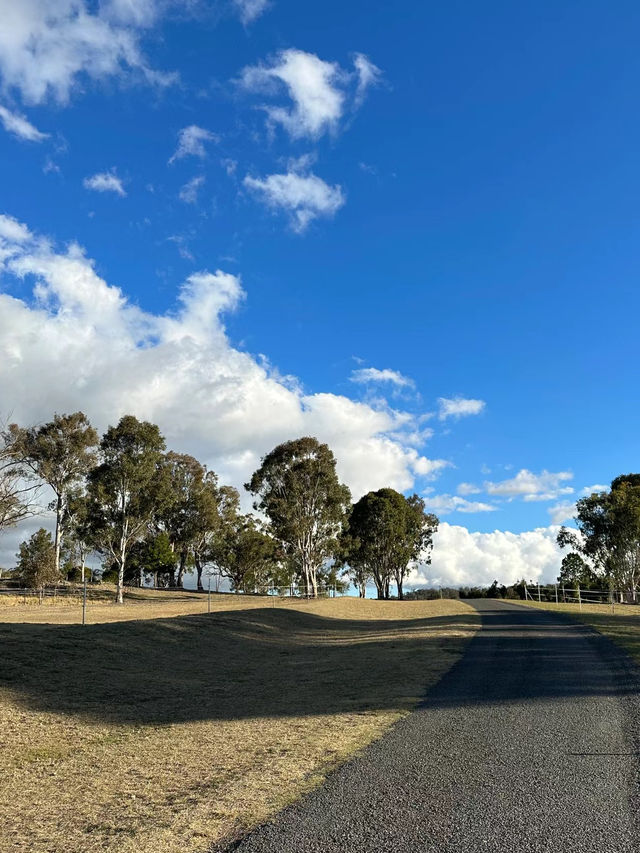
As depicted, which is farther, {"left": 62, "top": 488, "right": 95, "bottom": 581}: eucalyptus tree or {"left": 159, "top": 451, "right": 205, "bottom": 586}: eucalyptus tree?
{"left": 159, "top": 451, "right": 205, "bottom": 586}: eucalyptus tree

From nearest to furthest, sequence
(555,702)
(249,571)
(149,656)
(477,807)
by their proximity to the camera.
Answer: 1. (477,807)
2. (555,702)
3. (149,656)
4. (249,571)

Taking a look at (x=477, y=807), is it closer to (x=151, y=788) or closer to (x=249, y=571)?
(x=151, y=788)

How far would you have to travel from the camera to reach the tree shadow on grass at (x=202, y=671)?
11.0 m

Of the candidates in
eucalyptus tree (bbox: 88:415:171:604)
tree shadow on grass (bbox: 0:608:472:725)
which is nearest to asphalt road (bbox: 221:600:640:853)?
tree shadow on grass (bbox: 0:608:472:725)

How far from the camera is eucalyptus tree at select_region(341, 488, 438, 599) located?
7594cm

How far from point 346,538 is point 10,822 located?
5885 cm

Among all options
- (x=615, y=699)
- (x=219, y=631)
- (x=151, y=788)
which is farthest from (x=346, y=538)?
(x=151, y=788)

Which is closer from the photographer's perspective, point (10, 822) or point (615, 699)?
point (10, 822)

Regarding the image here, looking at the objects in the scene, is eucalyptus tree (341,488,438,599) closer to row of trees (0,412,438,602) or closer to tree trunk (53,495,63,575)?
row of trees (0,412,438,602)

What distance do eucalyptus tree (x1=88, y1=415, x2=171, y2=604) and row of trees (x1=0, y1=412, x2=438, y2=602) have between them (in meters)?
0.08

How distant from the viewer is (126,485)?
179ft

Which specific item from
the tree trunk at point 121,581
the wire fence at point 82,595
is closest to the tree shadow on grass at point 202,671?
the wire fence at point 82,595

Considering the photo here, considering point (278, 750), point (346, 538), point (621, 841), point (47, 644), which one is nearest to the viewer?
point (621, 841)

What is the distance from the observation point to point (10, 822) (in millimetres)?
5750
